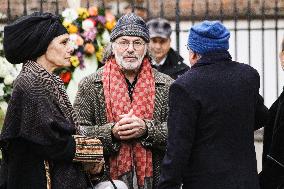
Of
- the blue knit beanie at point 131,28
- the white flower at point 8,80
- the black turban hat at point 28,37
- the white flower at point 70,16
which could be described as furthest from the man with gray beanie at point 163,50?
the black turban hat at point 28,37

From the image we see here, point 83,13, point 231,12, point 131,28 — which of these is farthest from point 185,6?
point 131,28

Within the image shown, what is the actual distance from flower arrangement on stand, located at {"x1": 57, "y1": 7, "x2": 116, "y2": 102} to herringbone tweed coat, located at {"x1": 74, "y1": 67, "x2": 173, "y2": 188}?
70.6 inches

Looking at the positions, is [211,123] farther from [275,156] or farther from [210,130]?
[275,156]

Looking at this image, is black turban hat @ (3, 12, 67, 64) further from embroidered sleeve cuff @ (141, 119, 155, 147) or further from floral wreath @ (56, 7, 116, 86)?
floral wreath @ (56, 7, 116, 86)

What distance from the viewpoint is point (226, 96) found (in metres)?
5.27

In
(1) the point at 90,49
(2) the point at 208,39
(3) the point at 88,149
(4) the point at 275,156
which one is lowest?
(4) the point at 275,156

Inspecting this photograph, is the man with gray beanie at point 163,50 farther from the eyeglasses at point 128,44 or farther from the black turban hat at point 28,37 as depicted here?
the black turban hat at point 28,37

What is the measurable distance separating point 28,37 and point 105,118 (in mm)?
1012

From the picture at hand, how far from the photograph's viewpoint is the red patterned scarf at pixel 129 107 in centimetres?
622

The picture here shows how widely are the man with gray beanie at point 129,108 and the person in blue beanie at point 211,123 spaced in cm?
90

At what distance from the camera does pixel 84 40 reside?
832cm

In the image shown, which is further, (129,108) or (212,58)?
(129,108)

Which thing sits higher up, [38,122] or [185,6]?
[38,122]

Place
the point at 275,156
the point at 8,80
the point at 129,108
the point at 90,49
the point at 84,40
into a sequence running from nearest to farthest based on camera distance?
the point at 275,156 < the point at 129,108 < the point at 8,80 < the point at 90,49 < the point at 84,40
